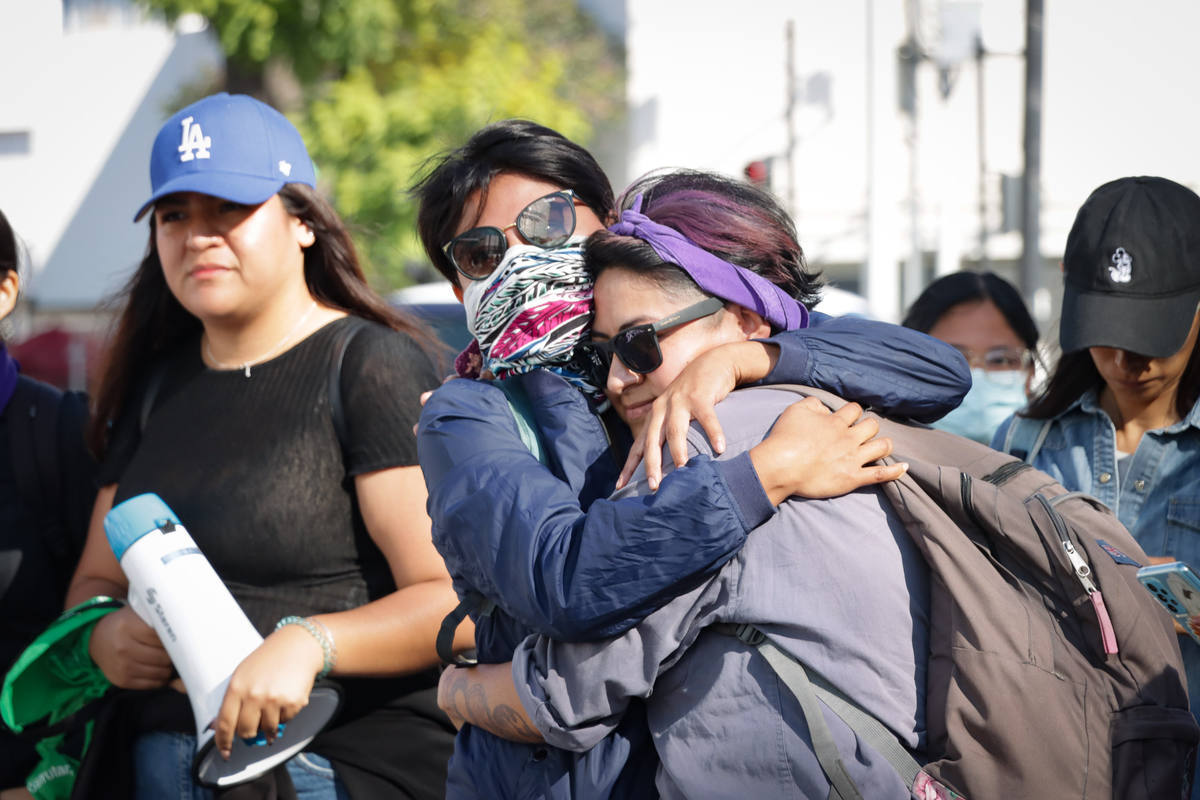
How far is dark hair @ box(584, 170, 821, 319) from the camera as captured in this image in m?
1.90

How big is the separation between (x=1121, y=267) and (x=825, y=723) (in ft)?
4.54

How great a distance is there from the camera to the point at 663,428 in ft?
5.69

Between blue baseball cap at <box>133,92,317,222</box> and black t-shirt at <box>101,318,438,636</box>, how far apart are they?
368 millimetres

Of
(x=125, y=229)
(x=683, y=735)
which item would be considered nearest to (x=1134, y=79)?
(x=125, y=229)

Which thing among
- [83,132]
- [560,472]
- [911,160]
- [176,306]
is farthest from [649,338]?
[83,132]

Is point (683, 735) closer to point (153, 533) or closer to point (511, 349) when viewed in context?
point (511, 349)

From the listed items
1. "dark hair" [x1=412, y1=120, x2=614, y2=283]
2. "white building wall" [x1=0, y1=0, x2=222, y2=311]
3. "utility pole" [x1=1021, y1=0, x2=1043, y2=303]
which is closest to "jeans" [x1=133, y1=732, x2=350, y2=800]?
"dark hair" [x1=412, y1=120, x2=614, y2=283]

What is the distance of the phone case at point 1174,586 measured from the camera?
1753 mm

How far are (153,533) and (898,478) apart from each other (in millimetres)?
1445

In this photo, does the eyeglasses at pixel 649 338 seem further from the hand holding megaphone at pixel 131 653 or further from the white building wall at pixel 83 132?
the white building wall at pixel 83 132

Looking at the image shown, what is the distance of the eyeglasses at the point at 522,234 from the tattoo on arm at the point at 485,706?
2.54ft

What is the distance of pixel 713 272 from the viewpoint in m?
1.88

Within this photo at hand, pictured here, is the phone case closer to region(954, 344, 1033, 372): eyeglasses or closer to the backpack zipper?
the backpack zipper

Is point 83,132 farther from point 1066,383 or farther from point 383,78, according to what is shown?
point 1066,383
